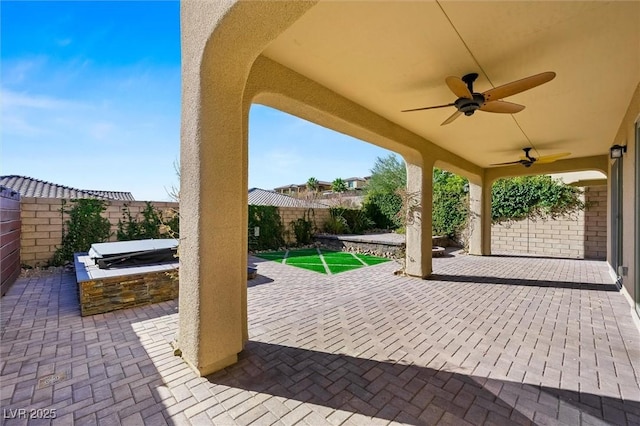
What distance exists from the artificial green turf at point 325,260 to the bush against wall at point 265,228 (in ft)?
2.71

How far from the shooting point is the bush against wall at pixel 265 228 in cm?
1158

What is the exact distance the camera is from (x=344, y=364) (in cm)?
292

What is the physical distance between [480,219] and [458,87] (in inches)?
352

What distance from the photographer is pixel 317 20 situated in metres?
2.67

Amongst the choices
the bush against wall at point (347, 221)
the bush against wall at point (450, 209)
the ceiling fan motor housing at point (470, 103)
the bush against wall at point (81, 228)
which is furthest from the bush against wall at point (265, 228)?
the ceiling fan motor housing at point (470, 103)

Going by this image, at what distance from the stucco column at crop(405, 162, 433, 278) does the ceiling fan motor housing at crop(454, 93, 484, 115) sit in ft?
10.6

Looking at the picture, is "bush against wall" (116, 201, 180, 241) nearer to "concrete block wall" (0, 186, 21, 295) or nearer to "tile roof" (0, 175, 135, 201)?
"concrete block wall" (0, 186, 21, 295)

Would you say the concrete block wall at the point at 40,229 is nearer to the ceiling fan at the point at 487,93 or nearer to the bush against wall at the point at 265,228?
the bush against wall at the point at 265,228

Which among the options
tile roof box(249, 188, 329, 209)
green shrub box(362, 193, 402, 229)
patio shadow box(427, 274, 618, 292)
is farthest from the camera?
tile roof box(249, 188, 329, 209)

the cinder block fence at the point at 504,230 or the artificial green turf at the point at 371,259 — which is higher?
the cinder block fence at the point at 504,230

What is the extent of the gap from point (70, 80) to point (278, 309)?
7.06 metres

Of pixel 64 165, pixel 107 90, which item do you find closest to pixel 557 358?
pixel 107 90

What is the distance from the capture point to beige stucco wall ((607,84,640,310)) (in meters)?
4.33

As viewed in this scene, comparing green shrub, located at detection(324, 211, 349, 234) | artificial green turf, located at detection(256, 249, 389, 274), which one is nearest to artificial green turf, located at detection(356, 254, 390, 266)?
artificial green turf, located at detection(256, 249, 389, 274)
